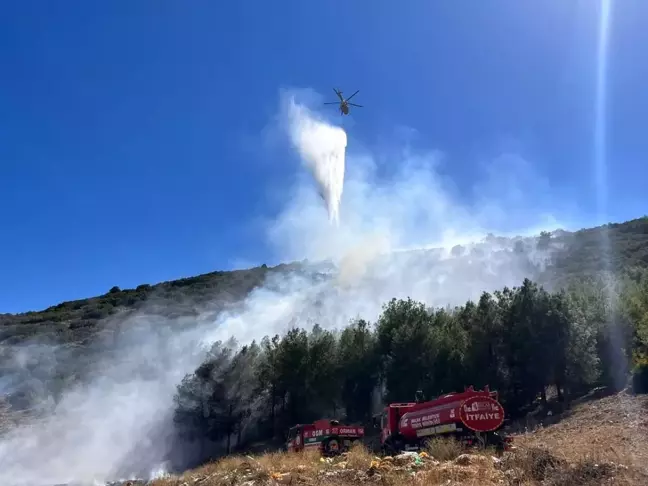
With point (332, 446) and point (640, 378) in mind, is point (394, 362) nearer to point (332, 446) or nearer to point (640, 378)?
point (332, 446)

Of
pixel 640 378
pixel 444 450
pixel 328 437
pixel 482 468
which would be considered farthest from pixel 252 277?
pixel 482 468

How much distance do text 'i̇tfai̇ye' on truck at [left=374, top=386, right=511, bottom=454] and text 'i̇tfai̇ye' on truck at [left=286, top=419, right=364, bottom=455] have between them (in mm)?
→ 4599

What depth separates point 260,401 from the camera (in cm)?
5478

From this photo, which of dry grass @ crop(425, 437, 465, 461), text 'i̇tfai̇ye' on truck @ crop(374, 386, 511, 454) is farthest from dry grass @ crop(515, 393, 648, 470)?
dry grass @ crop(425, 437, 465, 461)

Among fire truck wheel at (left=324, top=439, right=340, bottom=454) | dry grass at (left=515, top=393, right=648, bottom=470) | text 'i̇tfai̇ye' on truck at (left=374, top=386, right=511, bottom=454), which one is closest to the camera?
dry grass at (left=515, top=393, right=648, bottom=470)

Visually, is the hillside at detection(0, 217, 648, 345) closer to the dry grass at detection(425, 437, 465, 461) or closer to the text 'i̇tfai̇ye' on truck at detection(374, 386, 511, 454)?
the text 'i̇tfai̇ye' on truck at detection(374, 386, 511, 454)

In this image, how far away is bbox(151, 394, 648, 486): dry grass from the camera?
45.2 ft

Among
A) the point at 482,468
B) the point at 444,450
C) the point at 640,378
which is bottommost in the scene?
the point at 640,378

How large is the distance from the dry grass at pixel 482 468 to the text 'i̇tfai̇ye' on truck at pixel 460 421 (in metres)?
2.68

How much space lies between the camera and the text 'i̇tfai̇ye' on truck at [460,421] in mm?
22969

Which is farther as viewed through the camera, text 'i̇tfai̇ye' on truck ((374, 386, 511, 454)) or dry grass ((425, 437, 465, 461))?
text 'i̇tfai̇ye' on truck ((374, 386, 511, 454))

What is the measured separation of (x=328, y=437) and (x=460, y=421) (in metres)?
10.8

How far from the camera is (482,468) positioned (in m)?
15.4

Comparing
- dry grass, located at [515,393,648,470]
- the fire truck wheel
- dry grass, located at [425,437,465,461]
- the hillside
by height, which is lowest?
the fire truck wheel
